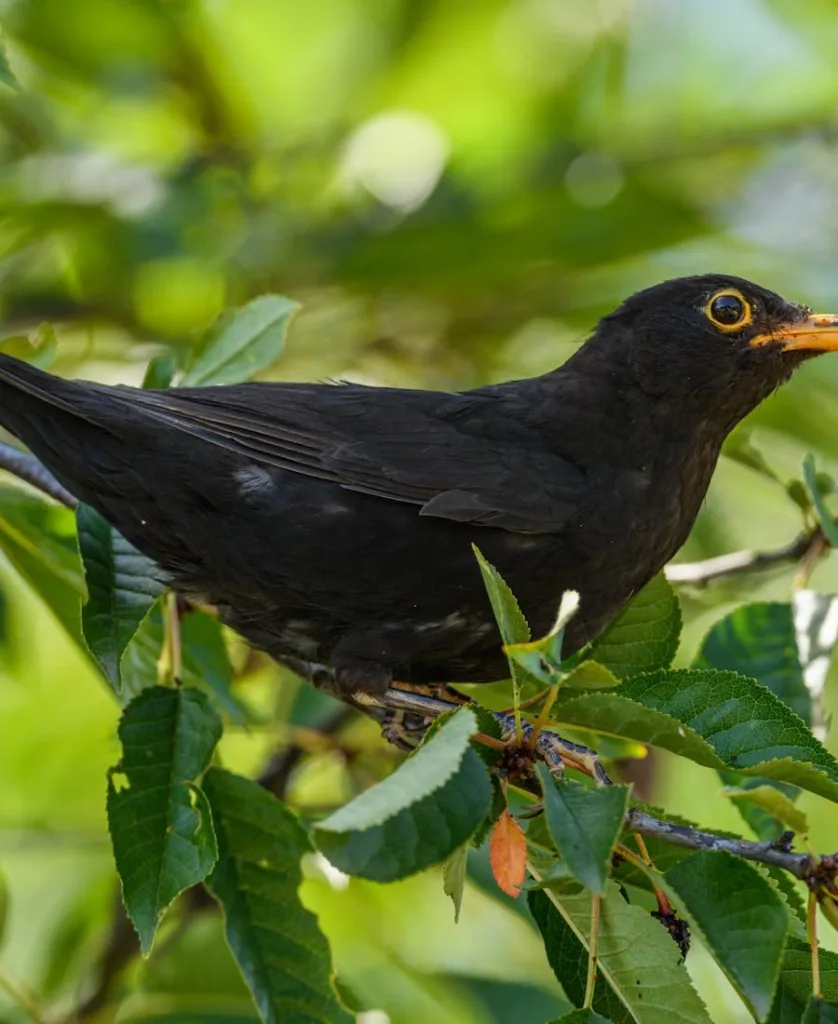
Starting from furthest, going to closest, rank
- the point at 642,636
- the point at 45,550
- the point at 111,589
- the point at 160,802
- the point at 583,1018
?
the point at 45,550
the point at 642,636
the point at 111,589
the point at 160,802
the point at 583,1018

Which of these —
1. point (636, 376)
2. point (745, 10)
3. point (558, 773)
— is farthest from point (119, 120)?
point (558, 773)

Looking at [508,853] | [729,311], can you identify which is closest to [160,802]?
[508,853]

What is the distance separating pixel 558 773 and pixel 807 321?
90.3 inches

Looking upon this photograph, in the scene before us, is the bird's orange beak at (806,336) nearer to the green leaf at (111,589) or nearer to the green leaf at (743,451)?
the green leaf at (743,451)

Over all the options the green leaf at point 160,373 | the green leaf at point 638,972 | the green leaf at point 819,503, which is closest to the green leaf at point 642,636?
the green leaf at point 819,503

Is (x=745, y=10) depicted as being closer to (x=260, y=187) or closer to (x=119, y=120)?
(x=260, y=187)

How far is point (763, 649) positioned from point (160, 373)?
2001mm

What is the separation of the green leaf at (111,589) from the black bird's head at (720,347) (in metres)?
1.75

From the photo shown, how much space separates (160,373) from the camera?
4.44m

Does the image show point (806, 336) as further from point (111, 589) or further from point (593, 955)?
point (593, 955)

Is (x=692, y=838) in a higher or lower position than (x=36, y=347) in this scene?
lower

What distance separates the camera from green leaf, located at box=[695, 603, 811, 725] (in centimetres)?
407

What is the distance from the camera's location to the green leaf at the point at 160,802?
10.4ft

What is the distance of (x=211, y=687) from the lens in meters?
4.10
